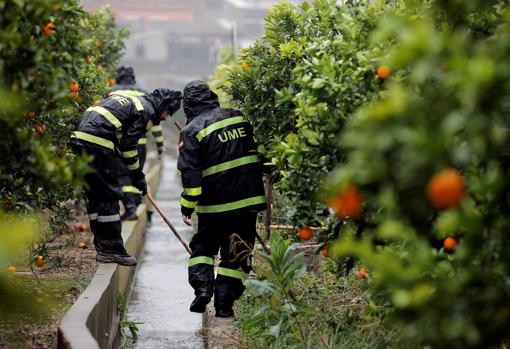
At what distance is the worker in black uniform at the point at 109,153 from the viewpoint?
24.7 ft

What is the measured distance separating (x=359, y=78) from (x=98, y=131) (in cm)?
325

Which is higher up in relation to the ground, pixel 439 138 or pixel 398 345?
pixel 439 138

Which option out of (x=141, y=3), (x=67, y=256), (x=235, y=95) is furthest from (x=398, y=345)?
(x=141, y=3)

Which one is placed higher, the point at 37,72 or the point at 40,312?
the point at 37,72

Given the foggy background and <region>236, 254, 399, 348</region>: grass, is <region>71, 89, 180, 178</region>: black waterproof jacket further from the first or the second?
the foggy background

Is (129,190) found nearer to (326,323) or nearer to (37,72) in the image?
(326,323)

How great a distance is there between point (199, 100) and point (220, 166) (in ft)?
2.02

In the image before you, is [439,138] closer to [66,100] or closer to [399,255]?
[399,255]

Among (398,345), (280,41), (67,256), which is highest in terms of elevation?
(280,41)

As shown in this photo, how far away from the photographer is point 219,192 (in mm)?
6754

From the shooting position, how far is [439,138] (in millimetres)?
2844

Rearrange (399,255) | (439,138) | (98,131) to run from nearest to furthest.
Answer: (439,138)
(399,255)
(98,131)

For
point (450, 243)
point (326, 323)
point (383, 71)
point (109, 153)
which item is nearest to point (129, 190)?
point (109, 153)

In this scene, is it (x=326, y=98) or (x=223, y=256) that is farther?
(x=223, y=256)
